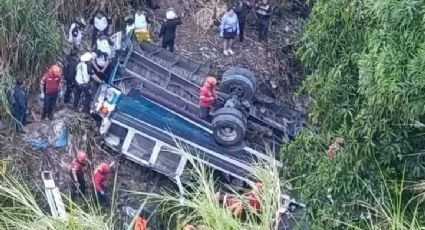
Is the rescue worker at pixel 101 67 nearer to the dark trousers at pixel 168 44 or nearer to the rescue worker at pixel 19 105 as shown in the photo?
the rescue worker at pixel 19 105

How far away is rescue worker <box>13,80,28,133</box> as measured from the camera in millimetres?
13141

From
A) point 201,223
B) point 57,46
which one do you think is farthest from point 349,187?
point 57,46

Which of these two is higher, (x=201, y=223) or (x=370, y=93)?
(x=370, y=93)

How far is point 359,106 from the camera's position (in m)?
10.6

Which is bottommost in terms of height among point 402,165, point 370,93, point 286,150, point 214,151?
point 214,151

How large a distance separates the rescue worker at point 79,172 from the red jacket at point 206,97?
2.05 metres

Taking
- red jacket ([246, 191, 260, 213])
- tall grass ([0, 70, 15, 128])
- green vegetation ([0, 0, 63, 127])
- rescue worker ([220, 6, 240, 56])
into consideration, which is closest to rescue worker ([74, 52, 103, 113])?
green vegetation ([0, 0, 63, 127])

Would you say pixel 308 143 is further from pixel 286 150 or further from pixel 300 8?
pixel 300 8

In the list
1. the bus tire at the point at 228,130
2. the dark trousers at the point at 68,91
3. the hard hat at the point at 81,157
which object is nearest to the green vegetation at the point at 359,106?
the bus tire at the point at 228,130

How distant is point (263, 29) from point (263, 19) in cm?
22

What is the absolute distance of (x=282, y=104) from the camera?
587 inches

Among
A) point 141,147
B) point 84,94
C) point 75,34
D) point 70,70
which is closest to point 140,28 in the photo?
point 75,34

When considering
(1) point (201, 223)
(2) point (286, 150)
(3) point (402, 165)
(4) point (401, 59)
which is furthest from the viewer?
(2) point (286, 150)

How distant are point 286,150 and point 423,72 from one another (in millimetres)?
3063
